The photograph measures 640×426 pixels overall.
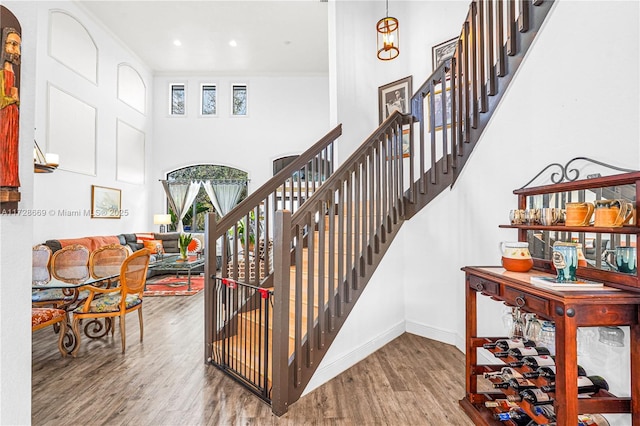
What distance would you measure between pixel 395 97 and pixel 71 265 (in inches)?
166

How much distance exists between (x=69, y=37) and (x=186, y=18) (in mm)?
2214

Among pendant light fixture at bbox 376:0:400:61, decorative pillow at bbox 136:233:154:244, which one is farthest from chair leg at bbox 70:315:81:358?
decorative pillow at bbox 136:233:154:244

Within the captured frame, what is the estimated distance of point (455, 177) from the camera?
2.85 m

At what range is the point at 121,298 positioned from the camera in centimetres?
310

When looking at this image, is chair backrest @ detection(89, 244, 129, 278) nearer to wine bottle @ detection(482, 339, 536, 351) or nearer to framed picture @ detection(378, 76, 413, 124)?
wine bottle @ detection(482, 339, 536, 351)

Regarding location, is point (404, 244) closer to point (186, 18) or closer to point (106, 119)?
point (186, 18)

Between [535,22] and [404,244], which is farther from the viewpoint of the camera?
[404,244]

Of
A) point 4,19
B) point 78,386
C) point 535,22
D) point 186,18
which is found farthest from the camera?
point 186,18

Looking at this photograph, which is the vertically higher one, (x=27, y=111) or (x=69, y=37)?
(x=69, y=37)

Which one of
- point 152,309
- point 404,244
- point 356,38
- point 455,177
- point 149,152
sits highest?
point 356,38

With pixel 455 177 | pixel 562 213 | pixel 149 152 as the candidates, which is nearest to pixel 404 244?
pixel 455 177

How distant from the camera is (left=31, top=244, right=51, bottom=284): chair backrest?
3.07 metres

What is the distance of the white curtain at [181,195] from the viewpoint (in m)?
8.95

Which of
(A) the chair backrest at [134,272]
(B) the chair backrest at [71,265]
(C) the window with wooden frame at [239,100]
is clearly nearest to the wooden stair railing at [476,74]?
(A) the chair backrest at [134,272]
